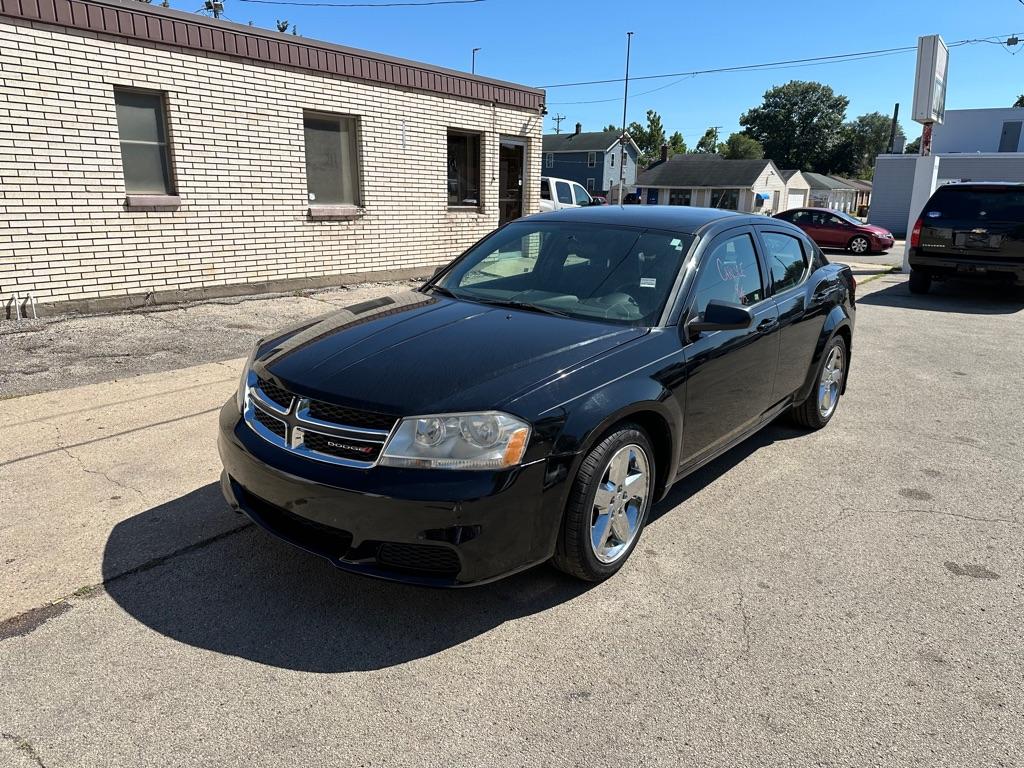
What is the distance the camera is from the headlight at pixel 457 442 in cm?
276

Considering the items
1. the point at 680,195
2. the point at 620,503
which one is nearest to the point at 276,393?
the point at 620,503

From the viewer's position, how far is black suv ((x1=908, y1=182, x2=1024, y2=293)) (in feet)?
37.1

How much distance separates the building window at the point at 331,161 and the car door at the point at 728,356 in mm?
7804

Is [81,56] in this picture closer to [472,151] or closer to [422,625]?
[472,151]

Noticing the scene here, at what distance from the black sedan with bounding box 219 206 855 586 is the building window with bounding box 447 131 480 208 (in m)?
9.00

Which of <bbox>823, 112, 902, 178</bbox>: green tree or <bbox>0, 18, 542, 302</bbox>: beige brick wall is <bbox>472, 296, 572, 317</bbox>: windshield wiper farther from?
<bbox>823, 112, 902, 178</bbox>: green tree

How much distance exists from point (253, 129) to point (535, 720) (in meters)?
9.13

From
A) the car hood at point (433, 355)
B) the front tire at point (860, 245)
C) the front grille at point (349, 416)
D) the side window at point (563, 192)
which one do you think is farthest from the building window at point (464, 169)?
the front tire at point (860, 245)

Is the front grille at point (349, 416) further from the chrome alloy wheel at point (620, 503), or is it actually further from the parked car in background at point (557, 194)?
the parked car in background at point (557, 194)

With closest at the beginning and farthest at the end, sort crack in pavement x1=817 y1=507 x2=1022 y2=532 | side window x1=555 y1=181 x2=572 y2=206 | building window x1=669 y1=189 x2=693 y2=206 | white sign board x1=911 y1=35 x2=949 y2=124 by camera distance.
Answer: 1. crack in pavement x1=817 y1=507 x2=1022 y2=532
2. white sign board x1=911 y1=35 x2=949 y2=124
3. side window x1=555 y1=181 x2=572 y2=206
4. building window x1=669 y1=189 x2=693 y2=206

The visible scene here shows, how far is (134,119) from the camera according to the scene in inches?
339

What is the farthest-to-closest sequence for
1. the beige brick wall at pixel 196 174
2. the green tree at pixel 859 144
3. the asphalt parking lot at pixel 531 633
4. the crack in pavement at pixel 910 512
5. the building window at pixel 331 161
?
the green tree at pixel 859 144 → the building window at pixel 331 161 → the beige brick wall at pixel 196 174 → the crack in pavement at pixel 910 512 → the asphalt parking lot at pixel 531 633

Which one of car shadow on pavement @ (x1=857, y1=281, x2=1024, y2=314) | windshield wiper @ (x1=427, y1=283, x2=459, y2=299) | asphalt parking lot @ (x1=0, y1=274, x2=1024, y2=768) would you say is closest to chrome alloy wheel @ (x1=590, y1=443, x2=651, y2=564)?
asphalt parking lot @ (x1=0, y1=274, x2=1024, y2=768)

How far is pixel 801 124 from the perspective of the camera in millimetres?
110500
